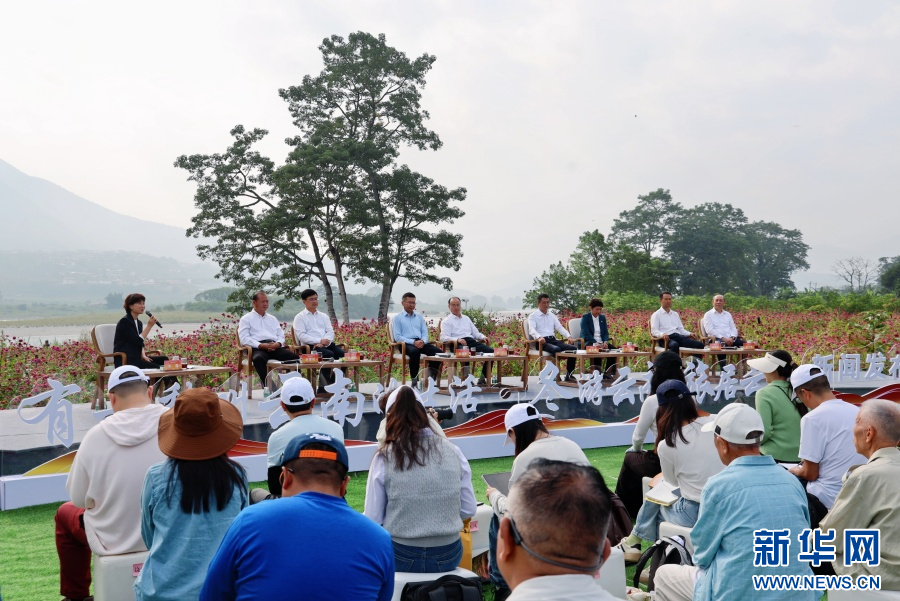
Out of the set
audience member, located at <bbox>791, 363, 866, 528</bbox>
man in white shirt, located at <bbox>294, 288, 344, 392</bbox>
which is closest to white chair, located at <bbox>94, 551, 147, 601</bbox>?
audience member, located at <bbox>791, 363, 866, 528</bbox>

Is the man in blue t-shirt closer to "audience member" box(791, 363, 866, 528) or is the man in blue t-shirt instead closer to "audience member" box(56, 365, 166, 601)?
"audience member" box(56, 365, 166, 601)

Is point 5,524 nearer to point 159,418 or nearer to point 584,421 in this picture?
point 159,418

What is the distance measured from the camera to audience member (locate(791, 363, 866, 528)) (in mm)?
3791

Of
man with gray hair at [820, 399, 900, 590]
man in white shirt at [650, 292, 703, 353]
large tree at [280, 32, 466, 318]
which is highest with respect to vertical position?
large tree at [280, 32, 466, 318]

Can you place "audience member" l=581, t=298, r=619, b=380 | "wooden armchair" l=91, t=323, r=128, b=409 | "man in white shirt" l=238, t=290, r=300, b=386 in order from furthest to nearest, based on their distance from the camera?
"audience member" l=581, t=298, r=619, b=380 < "man in white shirt" l=238, t=290, r=300, b=386 < "wooden armchair" l=91, t=323, r=128, b=409

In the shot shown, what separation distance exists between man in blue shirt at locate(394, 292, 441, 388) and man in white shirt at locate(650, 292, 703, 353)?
3.45 metres

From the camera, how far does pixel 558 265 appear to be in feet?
79.6

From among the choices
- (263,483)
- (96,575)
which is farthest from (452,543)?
(263,483)

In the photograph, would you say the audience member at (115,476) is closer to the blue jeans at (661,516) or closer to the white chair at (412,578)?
the white chair at (412,578)

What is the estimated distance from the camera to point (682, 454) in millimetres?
3680

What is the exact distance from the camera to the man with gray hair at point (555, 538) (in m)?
1.32

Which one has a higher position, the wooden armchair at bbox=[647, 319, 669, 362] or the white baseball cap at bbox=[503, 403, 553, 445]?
the wooden armchair at bbox=[647, 319, 669, 362]

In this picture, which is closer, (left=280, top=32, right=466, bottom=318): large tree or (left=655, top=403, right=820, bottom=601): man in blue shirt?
(left=655, top=403, right=820, bottom=601): man in blue shirt

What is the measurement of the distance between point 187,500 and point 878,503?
8.35 feet
